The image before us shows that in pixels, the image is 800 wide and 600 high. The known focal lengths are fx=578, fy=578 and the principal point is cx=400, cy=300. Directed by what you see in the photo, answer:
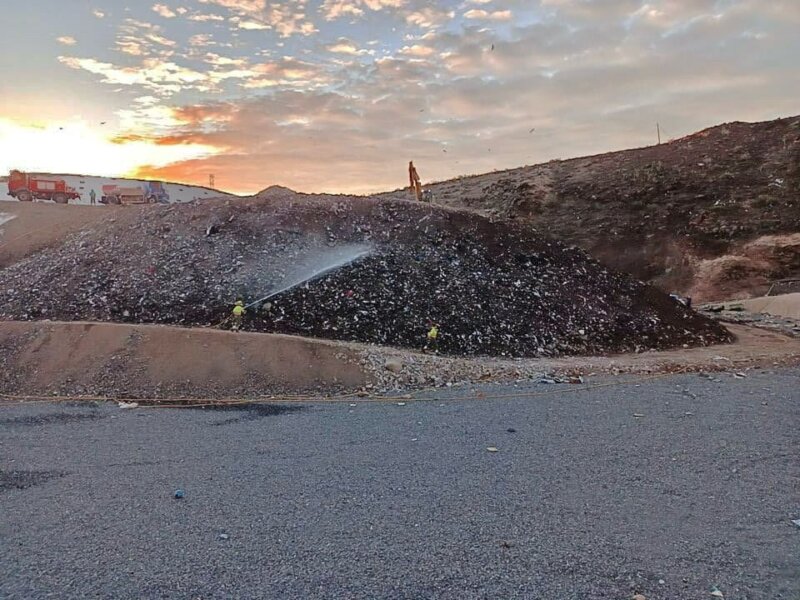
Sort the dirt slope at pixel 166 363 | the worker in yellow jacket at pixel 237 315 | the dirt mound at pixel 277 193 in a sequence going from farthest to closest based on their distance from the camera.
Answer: the dirt mound at pixel 277 193 → the worker in yellow jacket at pixel 237 315 → the dirt slope at pixel 166 363

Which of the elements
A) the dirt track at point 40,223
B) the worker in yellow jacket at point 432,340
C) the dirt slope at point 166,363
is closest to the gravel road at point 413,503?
the dirt slope at point 166,363

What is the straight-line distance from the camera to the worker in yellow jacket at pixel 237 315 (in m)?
9.01

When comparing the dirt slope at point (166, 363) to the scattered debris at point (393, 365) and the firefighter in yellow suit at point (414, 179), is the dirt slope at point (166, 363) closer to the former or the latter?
the scattered debris at point (393, 365)

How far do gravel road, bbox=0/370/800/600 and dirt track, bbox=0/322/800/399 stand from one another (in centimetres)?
119

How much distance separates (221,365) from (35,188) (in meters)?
22.3

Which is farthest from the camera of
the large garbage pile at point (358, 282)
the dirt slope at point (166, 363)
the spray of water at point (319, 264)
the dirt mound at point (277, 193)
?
the dirt mound at point (277, 193)

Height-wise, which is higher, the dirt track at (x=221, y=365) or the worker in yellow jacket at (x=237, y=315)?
the worker in yellow jacket at (x=237, y=315)

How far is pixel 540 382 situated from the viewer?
24.6ft

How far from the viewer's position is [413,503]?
3682 mm

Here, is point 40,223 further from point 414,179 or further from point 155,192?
point 414,179

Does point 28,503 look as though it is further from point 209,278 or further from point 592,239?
point 592,239

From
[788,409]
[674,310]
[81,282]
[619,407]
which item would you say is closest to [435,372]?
[619,407]

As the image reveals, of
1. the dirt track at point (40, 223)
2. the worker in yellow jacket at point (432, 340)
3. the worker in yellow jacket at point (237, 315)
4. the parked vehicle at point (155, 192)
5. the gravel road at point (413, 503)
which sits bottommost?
the gravel road at point (413, 503)

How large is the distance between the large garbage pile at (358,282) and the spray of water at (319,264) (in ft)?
0.13
